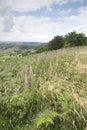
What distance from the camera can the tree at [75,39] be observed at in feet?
204

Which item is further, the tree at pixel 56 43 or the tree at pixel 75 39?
the tree at pixel 56 43

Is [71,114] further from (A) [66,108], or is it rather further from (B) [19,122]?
(B) [19,122]

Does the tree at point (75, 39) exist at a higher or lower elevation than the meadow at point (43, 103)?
lower

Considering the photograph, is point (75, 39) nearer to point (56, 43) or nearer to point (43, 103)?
point (56, 43)

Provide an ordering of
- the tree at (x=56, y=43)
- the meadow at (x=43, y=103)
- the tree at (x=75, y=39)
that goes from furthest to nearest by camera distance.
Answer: the tree at (x=56, y=43) → the tree at (x=75, y=39) → the meadow at (x=43, y=103)

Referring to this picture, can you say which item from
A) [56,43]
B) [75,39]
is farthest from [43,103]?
[56,43]

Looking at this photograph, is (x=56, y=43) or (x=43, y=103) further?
(x=56, y=43)

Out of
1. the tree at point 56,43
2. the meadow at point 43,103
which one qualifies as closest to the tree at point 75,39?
the tree at point 56,43

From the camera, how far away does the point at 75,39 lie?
208 feet

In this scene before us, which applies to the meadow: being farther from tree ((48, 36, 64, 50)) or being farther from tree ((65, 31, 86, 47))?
tree ((48, 36, 64, 50))

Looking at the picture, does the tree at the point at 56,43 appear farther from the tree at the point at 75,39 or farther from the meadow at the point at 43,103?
the meadow at the point at 43,103

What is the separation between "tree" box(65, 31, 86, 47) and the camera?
62244 millimetres

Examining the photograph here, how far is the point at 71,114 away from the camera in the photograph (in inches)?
183

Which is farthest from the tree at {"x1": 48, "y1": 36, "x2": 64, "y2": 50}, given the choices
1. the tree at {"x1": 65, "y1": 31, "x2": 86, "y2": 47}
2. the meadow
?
the meadow
